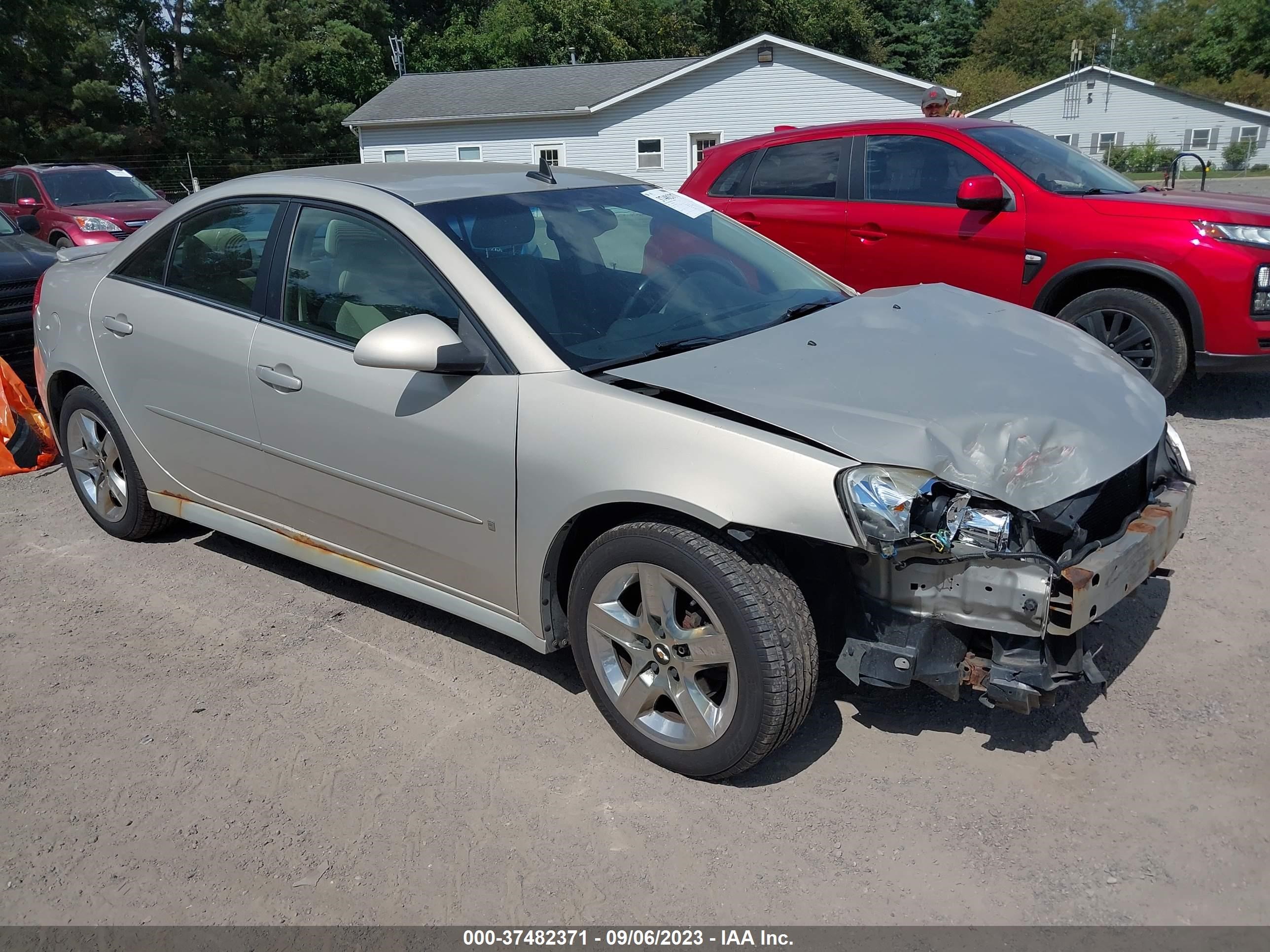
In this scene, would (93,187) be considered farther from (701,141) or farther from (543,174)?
(701,141)

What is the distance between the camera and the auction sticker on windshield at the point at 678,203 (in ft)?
14.1

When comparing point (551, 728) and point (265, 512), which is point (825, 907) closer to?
point (551, 728)

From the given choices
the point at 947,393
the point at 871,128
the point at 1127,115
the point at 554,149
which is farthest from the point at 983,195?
the point at 1127,115

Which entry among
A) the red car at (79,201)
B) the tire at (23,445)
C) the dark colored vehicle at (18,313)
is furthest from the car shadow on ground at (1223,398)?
the red car at (79,201)

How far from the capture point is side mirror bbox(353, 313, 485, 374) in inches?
123

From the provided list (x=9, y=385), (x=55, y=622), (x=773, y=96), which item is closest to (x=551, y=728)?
(x=55, y=622)

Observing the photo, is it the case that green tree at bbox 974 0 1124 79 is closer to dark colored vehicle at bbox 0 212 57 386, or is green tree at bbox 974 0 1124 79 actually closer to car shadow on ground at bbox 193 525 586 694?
dark colored vehicle at bbox 0 212 57 386

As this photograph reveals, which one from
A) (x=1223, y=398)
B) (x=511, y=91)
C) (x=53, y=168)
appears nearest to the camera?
(x=1223, y=398)

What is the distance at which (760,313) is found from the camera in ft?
12.4

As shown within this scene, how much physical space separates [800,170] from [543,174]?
3697 millimetres

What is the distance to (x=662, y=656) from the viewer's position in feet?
9.99

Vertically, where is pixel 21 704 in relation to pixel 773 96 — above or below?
below

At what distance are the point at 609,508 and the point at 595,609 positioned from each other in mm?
313
